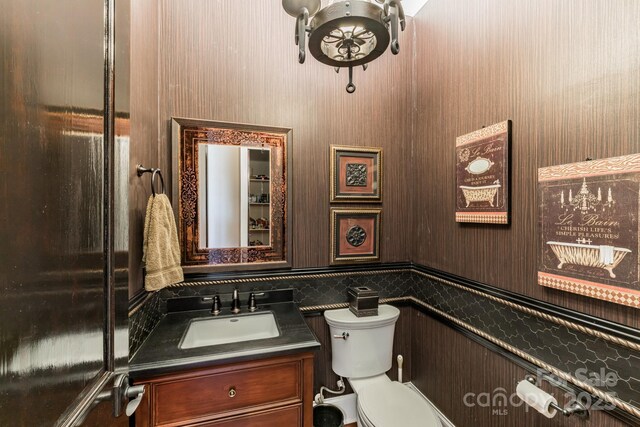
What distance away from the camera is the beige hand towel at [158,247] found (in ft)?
4.07

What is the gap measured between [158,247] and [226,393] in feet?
2.29

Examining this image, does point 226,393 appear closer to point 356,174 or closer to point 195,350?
point 195,350

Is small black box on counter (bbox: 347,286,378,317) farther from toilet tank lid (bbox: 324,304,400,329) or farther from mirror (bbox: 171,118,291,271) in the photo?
mirror (bbox: 171,118,291,271)

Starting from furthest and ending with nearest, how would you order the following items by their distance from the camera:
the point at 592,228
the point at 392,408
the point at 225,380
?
the point at 392,408 < the point at 225,380 < the point at 592,228

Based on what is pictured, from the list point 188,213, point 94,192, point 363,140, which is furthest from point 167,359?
point 363,140

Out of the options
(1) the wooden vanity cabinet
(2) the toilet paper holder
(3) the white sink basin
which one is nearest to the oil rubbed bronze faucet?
(3) the white sink basin

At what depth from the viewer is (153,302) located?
1447 millimetres

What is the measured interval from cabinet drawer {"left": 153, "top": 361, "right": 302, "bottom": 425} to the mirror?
0.60 meters

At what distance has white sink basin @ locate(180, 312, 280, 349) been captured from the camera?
1.49 metres

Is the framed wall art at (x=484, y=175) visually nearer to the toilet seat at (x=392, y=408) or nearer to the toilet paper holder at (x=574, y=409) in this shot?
the toilet paper holder at (x=574, y=409)

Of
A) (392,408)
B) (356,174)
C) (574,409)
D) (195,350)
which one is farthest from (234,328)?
(574,409)

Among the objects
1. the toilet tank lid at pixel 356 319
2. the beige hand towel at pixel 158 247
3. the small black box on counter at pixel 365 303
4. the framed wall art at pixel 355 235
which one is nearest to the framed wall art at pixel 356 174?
the framed wall art at pixel 355 235

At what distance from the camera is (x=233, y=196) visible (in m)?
1.65

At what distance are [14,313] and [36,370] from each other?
10cm
